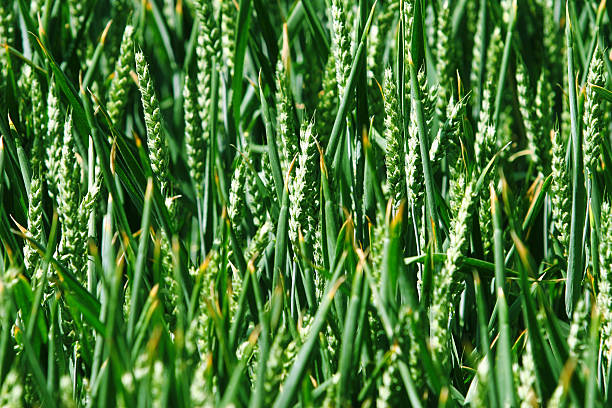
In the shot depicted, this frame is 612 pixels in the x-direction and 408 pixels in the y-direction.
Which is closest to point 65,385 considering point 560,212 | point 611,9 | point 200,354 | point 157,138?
point 200,354

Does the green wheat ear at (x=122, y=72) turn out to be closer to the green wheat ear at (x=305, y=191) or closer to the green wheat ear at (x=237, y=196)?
the green wheat ear at (x=237, y=196)

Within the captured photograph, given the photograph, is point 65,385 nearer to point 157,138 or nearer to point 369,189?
point 157,138

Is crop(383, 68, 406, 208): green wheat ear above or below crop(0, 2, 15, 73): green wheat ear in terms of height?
below

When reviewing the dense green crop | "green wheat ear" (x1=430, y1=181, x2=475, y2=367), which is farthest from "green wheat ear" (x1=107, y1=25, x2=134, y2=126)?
"green wheat ear" (x1=430, y1=181, x2=475, y2=367)

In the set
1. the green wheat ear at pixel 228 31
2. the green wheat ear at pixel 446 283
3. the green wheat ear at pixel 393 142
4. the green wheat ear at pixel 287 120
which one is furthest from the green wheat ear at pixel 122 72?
the green wheat ear at pixel 446 283

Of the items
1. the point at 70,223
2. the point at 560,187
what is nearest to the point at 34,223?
the point at 70,223

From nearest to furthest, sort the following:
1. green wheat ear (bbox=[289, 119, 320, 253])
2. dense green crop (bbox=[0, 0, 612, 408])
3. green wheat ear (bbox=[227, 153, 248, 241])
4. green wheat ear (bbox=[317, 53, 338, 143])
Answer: dense green crop (bbox=[0, 0, 612, 408]) < green wheat ear (bbox=[289, 119, 320, 253]) < green wheat ear (bbox=[227, 153, 248, 241]) < green wheat ear (bbox=[317, 53, 338, 143])

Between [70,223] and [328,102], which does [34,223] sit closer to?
[70,223]

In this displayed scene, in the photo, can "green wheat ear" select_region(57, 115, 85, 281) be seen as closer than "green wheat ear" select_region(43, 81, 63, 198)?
Yes

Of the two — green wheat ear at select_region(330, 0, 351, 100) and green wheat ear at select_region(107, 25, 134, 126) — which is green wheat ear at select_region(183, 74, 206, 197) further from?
green wheat ear at select_region(330, 0, 351, 100)
